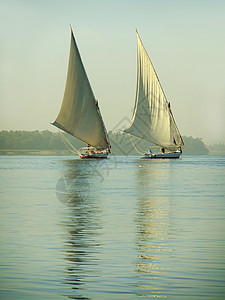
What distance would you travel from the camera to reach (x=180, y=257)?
11125 millimetres

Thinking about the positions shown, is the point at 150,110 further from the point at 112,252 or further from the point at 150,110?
the point at 112,252

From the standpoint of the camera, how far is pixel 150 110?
268 ft

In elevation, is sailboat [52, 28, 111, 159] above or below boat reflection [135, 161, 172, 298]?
above

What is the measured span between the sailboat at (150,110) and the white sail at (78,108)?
4.51m

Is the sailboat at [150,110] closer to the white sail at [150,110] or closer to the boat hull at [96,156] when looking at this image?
the white sail at [150,110]

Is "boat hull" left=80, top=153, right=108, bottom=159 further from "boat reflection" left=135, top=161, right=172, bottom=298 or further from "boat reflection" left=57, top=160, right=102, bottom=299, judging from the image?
"boat reflection" left=135, top=161, right=172, bottom=298

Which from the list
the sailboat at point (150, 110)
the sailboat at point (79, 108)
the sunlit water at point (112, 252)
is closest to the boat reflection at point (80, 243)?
the sunlit water at point (112, 252)

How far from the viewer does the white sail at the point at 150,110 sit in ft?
258

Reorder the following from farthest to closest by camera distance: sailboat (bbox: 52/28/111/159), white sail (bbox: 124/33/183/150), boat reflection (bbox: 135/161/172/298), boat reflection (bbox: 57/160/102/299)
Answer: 1. white sail (bbox: 124/33/183/150)
2. sailboat (bbox: 52/28/111/159)
3. boat reflection (bbox: 57/160/102/299)
4. boat reflection (bbox: 135/161/172/298)

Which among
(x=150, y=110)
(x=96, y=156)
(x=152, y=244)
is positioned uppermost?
(x=150, y=110)

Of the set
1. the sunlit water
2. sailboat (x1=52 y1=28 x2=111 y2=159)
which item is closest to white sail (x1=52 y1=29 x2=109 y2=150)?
sailboat (x1=52 y1=28 x2=111 y2=159)

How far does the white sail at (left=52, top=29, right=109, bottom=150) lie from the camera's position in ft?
236

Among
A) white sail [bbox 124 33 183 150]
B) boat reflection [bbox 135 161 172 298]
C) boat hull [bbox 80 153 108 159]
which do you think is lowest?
boat hull [bbox 80 153 108 159]

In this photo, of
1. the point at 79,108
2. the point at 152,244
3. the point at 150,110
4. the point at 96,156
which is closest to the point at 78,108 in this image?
the point at 79,108
